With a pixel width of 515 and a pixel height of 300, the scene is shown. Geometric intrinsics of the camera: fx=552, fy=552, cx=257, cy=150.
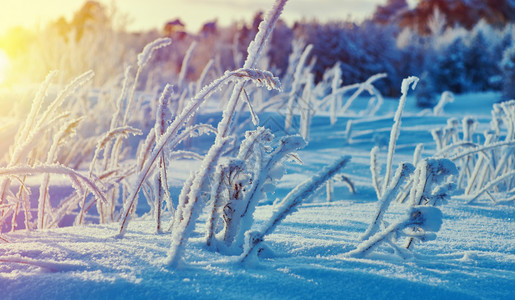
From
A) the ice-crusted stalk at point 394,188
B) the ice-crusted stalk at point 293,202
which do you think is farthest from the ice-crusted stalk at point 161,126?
the ice-crusted stalk at point 394,188

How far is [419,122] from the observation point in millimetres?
3986

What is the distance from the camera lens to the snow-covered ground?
844mm

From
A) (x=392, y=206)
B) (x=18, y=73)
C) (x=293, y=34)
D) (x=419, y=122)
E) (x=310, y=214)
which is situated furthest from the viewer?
(x=293, y=34)

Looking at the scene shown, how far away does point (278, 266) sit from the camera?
964 millimetres

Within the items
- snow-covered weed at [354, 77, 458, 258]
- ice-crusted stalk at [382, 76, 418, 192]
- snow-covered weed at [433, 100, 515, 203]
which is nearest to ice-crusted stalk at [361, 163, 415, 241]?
snow-covered weed at [354, 77, 458, 258]

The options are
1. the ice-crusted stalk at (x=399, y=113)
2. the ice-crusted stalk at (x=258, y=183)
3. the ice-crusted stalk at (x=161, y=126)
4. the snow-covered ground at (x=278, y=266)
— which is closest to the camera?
the snow-covered ground at (x=278, y=266)

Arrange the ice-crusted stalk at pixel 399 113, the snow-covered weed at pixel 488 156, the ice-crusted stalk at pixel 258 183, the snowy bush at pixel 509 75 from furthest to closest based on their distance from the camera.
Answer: the snowy bush at pixel 509 75, the snow-covered weed at pixel 488 156, the ice-crusted stalk at pixel 399 113, the ice-crusted stalk at pixel 258 183

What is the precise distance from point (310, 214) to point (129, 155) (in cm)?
264

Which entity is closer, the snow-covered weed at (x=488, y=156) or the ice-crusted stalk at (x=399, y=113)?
the ice-crusted stalk at (x=399, y=113)

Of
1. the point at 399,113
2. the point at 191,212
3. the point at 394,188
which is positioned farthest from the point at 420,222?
the point at 399,113

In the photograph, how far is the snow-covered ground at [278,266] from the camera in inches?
33.2

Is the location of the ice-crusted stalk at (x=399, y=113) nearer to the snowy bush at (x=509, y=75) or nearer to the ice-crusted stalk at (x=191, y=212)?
the ice-crusted stalk at (x=191, y=212)

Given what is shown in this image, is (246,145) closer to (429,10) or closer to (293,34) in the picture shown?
(293,34)

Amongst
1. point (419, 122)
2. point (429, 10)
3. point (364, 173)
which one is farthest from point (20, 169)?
point (429, 10)
